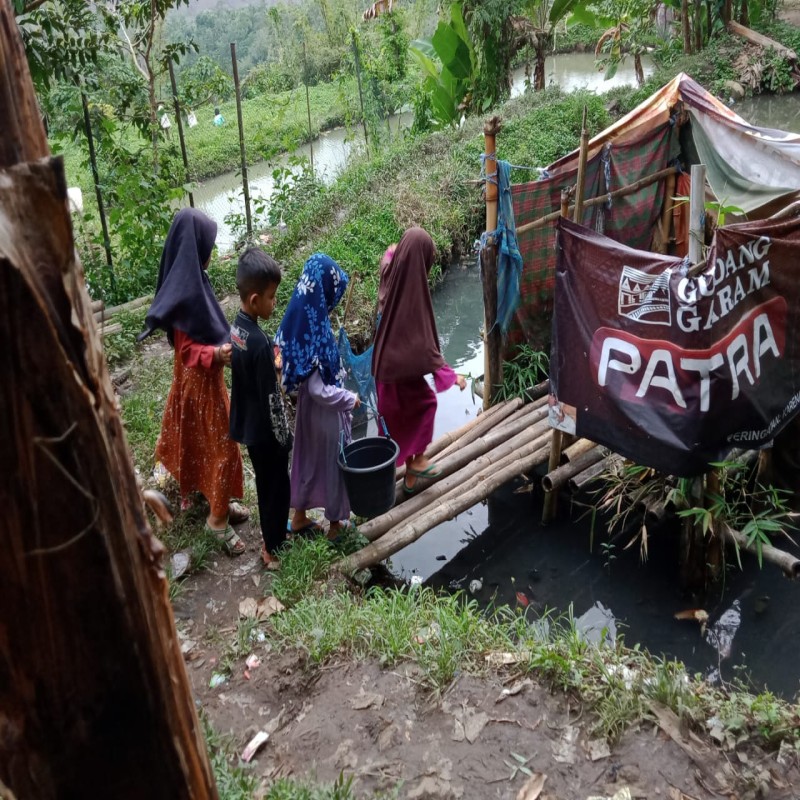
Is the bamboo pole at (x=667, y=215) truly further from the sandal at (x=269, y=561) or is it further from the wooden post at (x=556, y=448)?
the sandal at (x=269, y=561)

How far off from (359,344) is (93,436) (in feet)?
18.8

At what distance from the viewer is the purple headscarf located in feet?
11.7

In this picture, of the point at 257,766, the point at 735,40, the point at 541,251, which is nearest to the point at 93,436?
the point at 257,766

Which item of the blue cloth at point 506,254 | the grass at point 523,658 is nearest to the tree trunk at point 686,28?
the blue cloth at point 506,254

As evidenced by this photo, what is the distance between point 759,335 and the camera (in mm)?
3762

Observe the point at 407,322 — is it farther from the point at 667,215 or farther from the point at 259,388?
the point at 667,215

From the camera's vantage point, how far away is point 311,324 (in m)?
3.50

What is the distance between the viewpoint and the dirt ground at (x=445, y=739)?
8.64 ft

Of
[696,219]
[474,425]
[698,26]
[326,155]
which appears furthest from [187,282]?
[698,26]

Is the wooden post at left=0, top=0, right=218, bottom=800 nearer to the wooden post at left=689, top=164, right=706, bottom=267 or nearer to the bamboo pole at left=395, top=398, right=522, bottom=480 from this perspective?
the wooden post at left=689, top=164, right=706, bottom=267

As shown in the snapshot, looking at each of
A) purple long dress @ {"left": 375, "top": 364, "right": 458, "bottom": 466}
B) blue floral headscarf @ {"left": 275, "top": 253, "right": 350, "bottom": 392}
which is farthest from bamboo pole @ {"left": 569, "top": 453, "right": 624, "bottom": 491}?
blue floral headscarf @ {"left": 275, "top": 253, "right": 350, "bottom": 392}

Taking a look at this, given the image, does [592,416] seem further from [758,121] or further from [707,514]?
[758,121]

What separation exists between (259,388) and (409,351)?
3.30ft

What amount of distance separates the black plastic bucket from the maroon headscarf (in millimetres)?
410
